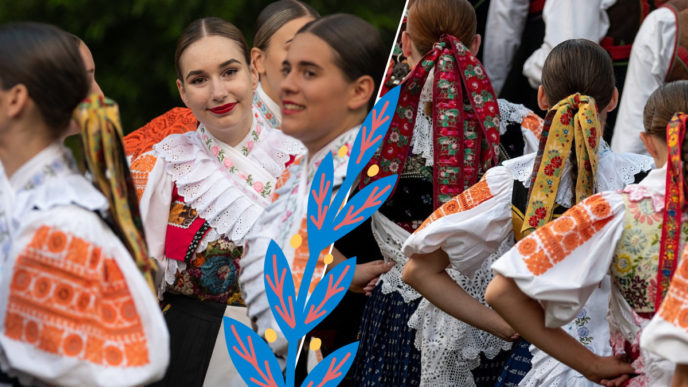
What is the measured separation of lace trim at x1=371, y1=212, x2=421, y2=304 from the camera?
3.28 m

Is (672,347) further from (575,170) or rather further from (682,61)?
(682,61)

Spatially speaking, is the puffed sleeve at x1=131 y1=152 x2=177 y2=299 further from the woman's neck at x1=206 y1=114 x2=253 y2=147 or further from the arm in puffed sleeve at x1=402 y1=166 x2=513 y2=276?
the arm in puffed sleeve at x1=402 y1=166 x2=513 y2=276

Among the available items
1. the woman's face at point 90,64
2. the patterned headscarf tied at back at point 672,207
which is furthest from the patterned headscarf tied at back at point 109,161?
the patterned headscarf tied at back at point 672,207

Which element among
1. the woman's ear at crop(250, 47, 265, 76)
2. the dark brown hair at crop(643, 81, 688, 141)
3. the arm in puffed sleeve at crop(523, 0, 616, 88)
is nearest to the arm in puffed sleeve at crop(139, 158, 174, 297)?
the woman's ear at crop(250, 47, 265, 76)

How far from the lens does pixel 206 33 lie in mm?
2877

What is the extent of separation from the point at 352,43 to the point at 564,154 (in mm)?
653

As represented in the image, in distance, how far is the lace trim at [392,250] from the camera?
10.8 feet

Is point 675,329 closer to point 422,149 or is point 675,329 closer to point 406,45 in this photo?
point 422,149

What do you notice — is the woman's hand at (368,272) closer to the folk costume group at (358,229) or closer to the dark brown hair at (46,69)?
the folk costume group at (358,229)

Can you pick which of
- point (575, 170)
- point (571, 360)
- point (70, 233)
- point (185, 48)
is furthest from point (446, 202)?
point (70, 233)

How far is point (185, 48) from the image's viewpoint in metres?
2.89

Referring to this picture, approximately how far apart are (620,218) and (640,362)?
0.36 metres

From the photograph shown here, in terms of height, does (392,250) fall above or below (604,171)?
below

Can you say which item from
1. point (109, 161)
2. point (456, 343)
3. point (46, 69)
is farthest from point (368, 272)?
point (46, 69)
